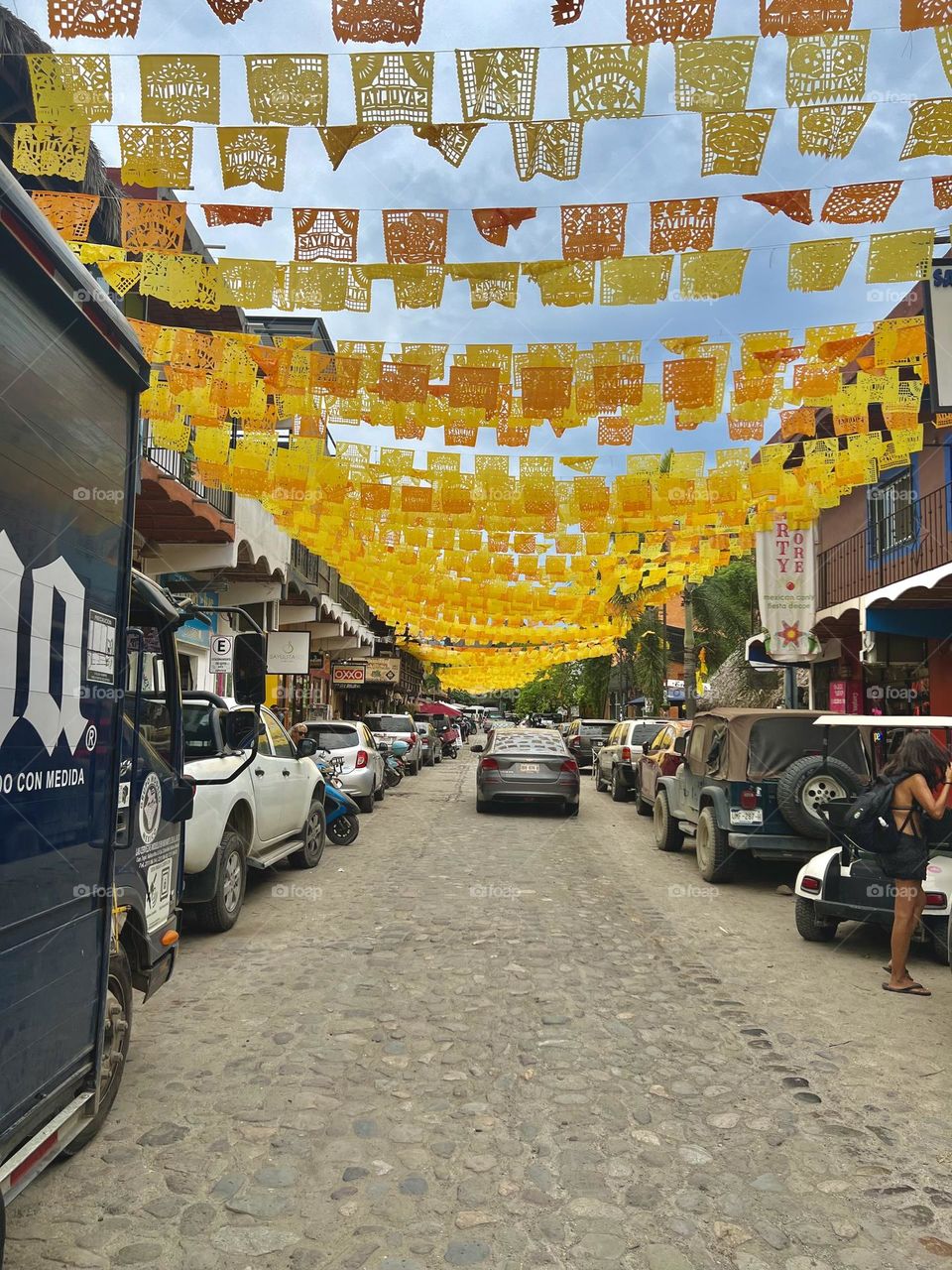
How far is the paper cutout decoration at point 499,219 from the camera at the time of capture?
6.52 m

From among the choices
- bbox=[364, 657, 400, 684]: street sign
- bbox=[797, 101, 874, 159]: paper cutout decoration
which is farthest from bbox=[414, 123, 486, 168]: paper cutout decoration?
bbox=[364, 657, 400, 684]: street sign

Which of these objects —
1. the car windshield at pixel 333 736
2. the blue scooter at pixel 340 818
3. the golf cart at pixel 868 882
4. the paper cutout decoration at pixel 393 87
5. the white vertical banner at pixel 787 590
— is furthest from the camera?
the white vertical banner at pixel 787 590

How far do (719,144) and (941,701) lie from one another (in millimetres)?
14086

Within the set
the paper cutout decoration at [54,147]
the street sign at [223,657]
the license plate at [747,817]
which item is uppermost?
the paper cutout decoration at [54,147]

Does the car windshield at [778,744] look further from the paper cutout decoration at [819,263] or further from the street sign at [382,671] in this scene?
the street sign at [382,671]

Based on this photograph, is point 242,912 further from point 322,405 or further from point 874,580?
point 874,580

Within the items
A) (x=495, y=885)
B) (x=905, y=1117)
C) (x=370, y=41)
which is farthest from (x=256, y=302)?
(x=905, y=1117)

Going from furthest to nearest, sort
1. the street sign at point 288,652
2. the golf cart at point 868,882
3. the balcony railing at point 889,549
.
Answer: the street sign at point 288,652, the balcony railing at point 889,549, the golf cart at point 868,882

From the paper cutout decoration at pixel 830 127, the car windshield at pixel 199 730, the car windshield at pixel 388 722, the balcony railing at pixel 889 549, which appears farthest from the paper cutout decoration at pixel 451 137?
the car windshield at pixel 388 722

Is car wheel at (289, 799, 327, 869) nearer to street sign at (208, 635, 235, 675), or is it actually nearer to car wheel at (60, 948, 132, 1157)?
street sign at (208, 635, 235, 675)

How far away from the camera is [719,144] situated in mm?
5707

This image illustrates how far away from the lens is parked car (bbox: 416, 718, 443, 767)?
3303 centimetres

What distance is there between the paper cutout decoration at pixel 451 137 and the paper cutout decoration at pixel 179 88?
47.3 inches

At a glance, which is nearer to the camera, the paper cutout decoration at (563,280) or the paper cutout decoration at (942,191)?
A: the paper cutout decoration at (942,191)
